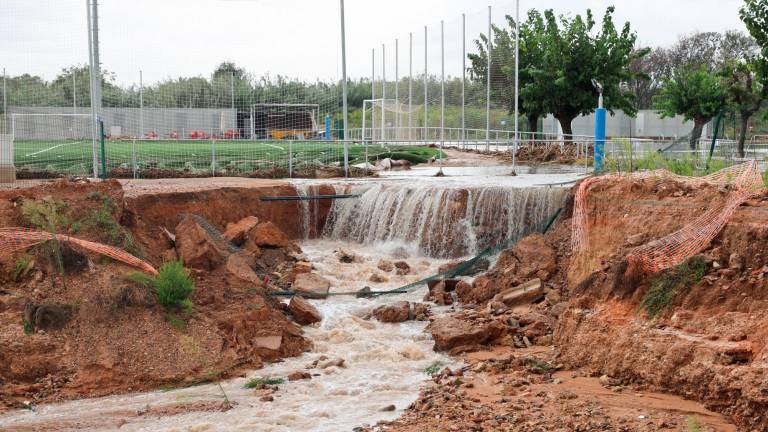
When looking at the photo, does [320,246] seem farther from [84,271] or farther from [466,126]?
[466,126]

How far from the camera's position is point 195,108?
83.4ft

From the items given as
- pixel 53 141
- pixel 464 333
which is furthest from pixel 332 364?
pixel 53 141

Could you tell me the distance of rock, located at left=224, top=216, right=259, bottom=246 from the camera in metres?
16.1

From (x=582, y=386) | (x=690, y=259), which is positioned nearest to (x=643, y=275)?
(x=690, y=259)

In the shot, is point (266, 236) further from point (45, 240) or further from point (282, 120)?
point (282, 120)

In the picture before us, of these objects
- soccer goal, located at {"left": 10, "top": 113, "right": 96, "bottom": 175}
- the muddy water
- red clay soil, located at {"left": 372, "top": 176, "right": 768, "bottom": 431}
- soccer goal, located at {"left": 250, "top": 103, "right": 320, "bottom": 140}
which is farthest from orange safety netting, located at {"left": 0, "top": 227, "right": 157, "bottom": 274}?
soccer goal, located at {"left": 250, "top": 103, "right": 320, "bottom": 140}

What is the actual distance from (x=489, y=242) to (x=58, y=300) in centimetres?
820

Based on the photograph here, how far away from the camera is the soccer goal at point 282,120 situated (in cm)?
2583

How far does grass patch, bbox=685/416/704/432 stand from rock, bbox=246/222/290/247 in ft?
31.3

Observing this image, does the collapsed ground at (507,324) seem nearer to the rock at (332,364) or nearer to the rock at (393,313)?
the rock at (393,313)

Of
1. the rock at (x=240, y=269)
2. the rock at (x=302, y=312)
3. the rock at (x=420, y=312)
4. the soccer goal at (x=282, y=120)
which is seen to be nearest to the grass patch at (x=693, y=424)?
the rock at (x=420, y=312)

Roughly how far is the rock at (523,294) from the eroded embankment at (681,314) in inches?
25.4

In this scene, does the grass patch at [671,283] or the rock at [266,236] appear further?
the rock at [266,236]

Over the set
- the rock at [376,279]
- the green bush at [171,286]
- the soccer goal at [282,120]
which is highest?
the soccer goal at [282,120]
